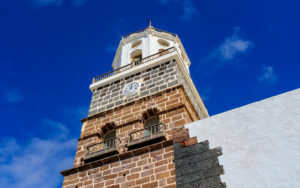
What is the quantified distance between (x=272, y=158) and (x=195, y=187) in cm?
205

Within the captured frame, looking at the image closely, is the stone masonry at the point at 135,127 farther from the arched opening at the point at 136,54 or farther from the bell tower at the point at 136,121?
the arched opening at the point at 136,54

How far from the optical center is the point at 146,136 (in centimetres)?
1166

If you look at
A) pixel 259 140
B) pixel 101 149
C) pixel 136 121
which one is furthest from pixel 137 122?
pixel 259 140

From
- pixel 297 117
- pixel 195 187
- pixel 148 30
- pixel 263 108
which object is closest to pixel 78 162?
pixel 195 187

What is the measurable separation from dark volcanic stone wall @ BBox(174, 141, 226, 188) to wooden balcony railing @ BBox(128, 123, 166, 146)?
5.70ft

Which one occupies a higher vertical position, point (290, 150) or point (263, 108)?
point (263, 108)

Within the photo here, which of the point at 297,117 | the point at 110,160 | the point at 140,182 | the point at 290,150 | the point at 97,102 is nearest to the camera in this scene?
the point at 290,150

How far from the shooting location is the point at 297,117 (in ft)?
28.1

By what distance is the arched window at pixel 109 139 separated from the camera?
12830mm

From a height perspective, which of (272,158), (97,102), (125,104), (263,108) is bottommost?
(272,158)

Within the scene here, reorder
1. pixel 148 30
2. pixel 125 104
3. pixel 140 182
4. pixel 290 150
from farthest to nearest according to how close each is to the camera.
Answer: pixel 148 30, pixel 125 104, pixel 140 182, pixel 290 150

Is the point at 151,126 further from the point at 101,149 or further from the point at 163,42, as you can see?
the point at 163,42

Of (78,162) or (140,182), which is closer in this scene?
(140,182)

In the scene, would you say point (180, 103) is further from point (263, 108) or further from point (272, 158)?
point (272, 158)
